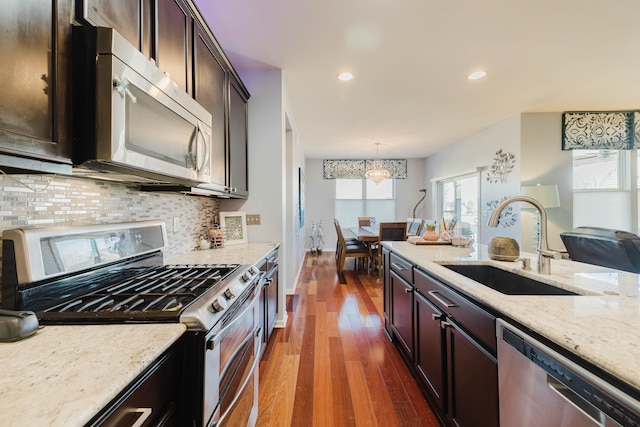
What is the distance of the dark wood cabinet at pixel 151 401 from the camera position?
1.74 feet

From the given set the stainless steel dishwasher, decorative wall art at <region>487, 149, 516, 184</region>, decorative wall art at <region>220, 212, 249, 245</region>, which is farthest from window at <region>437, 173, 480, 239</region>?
the stainless steel dishwasher

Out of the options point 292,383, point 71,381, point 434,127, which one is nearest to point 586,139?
point 434,127

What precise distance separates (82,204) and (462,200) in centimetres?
621

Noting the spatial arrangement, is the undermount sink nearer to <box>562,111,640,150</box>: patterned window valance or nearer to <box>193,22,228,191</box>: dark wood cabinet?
<box>193,22,228,191</box>: dark wood cabinet

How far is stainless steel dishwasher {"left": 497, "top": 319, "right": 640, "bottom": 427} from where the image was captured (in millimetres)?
553

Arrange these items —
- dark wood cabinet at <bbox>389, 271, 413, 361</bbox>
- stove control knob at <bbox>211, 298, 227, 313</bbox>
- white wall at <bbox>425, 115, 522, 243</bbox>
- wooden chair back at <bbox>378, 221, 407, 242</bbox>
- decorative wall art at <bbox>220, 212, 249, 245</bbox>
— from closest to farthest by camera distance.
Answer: stove control knob at <bbox>211, 298, 227, 313</bbox> < dark wood cabinet at <bbox>389, 271, 413, 361</bbox> < decorative wall art at <bbox>220, 212, 249, 245</bbox> < white wall at <bbox>425, 115, 522, 243</bbox> < wooden chair back at <bbox>378, 221, 407, 242</bbox>

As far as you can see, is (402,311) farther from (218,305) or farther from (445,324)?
(218,305)

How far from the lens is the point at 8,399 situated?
449 mm

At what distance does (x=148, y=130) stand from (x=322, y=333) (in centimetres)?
217

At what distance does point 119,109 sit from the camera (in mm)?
835

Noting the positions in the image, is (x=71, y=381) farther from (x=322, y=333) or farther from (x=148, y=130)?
(x=322, y=333)

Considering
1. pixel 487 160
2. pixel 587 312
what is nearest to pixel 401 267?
pixel 587 312

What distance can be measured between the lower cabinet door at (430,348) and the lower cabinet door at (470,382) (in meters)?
0.08

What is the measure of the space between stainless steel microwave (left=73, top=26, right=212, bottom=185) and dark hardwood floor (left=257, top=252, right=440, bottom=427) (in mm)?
1505
